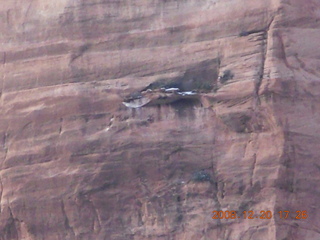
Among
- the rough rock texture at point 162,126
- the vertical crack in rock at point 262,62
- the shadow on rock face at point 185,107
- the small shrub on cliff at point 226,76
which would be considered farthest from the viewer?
the shadow on rock face at point 185,107

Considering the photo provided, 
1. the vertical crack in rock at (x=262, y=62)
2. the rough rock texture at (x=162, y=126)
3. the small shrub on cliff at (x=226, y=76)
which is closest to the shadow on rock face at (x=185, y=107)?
the rough rock texture at (x=162, y=126)

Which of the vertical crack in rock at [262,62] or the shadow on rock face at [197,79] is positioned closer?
the vertical crack in rock at [262,62]

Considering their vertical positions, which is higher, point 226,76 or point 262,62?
point 262,62
